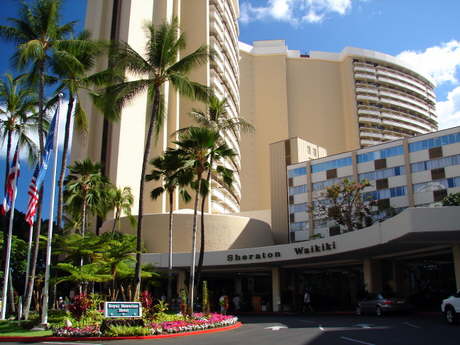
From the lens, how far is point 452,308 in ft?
64.7

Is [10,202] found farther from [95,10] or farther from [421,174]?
[95,10]

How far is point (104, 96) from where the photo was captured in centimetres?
2536

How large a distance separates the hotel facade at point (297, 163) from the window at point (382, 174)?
0.42 ft

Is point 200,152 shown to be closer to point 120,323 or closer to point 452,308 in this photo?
point 120,323

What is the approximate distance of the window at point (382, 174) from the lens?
58688 mm

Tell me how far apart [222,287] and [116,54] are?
32.1 metres

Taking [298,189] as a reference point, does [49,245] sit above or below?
below

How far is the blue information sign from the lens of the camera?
1872 cm

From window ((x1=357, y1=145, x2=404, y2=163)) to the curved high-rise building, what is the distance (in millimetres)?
38790

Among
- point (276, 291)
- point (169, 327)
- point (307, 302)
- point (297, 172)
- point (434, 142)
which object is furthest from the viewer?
point (297, 172)

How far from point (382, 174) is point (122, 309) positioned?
1874 inches

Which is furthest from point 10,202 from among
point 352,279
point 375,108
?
point 375,108

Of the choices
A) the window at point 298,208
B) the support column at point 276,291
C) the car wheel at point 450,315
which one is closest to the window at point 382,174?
the window at point 298,208

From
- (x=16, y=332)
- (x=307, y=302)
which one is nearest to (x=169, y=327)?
(x=16, y=332)
